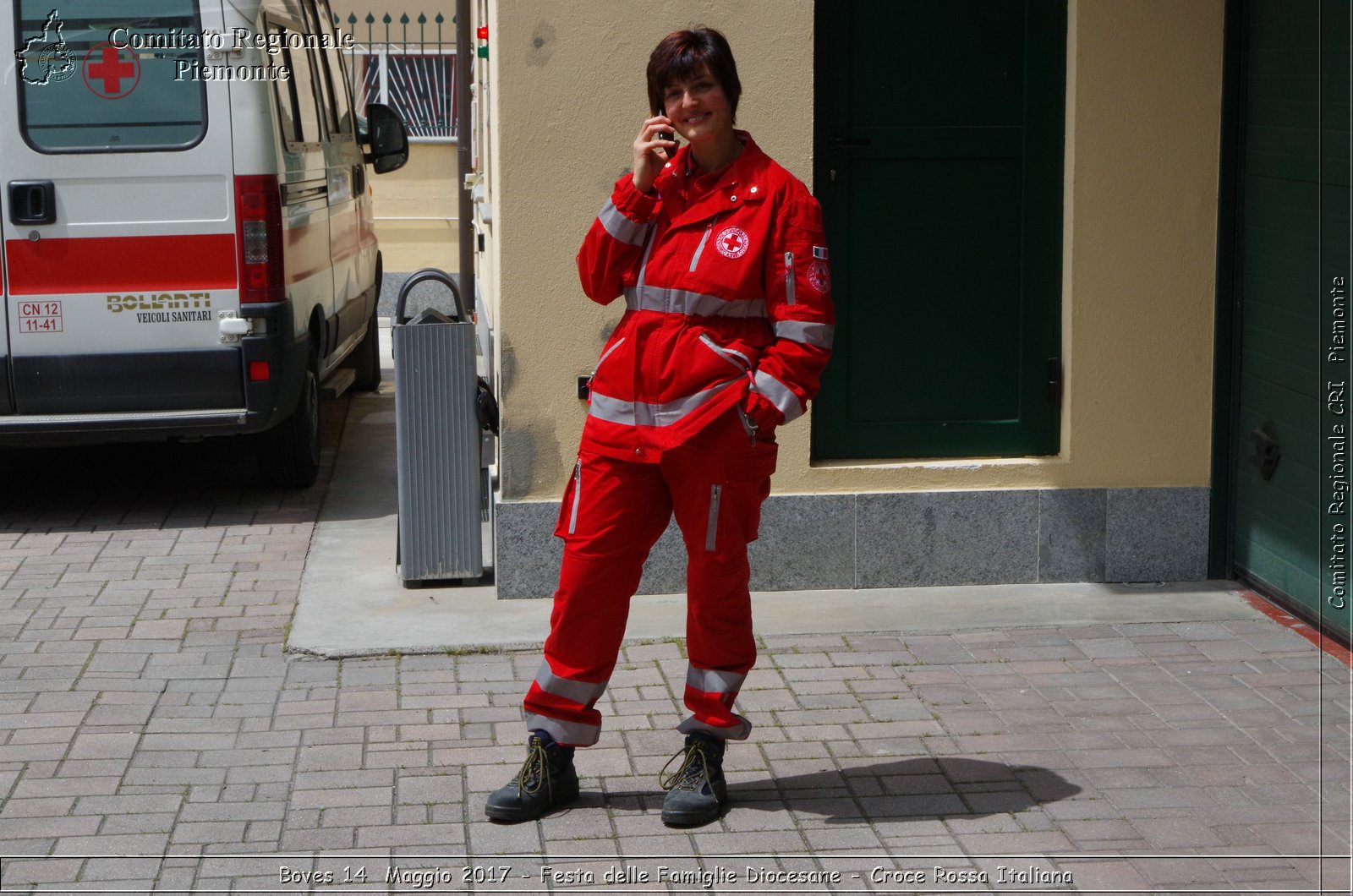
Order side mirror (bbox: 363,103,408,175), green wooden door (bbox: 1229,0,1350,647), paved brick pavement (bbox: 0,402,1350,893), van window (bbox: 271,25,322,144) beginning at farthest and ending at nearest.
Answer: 1. side mirror (bbox: 363,103,408,175)
2. van window (bbox: 271,25,322,144)
3. green wooden door (bbox: 1229,0,1350,647)
4. paved brick pavement (bbox: 0,402,1350,893)

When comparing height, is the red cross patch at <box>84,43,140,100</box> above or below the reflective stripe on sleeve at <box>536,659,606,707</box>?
above

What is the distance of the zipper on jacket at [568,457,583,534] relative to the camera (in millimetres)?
4332

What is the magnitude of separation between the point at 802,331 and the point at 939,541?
245 centimetres

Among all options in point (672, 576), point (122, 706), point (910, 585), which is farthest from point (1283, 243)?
point (122, 706)

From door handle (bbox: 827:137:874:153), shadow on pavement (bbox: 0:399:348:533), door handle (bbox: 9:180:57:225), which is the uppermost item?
door handle (bbox: 827:137:874:153)

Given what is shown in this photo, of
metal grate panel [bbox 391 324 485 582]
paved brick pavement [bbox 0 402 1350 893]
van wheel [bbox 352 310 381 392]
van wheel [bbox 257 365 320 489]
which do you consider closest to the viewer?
paved brick pavement [bbox 0 402 1350 893]

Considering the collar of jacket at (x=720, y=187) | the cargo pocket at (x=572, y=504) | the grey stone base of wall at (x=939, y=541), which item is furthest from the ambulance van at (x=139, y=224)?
the collar of jacket at (x=720, y=187)

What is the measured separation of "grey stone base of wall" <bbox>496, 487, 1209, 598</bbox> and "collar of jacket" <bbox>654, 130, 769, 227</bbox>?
221 centimetres

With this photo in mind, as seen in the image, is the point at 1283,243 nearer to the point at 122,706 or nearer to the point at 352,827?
the point at 352,827

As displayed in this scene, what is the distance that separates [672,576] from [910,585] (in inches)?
36.3

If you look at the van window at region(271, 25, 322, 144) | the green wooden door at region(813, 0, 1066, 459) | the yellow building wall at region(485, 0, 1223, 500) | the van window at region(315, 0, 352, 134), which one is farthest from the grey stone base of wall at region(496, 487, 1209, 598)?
the van window at region(315, 0, 352, 134)

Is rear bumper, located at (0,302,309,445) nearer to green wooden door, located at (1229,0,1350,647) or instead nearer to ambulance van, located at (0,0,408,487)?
ambulance van, located at (0,0,408,487)

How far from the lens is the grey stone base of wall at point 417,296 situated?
14.4 metres

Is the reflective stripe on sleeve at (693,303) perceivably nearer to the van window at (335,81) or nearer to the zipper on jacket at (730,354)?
the zipper on jacket at (730,354)
